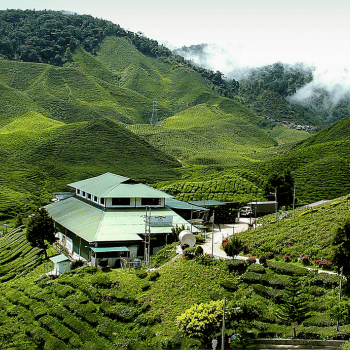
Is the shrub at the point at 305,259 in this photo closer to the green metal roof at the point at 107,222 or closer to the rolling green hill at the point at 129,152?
the green metal roof at the point at 107,222

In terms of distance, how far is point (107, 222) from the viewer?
4319 centimetres

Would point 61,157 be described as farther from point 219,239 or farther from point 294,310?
point 294,310

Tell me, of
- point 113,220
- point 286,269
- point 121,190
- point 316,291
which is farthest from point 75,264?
point 316,291

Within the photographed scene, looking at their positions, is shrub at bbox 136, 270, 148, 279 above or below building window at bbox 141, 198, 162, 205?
below

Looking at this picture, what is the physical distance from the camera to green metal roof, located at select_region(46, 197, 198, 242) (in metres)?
40.2

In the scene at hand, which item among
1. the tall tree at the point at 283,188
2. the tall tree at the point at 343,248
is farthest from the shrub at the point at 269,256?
the tall tree at the point at 283,188

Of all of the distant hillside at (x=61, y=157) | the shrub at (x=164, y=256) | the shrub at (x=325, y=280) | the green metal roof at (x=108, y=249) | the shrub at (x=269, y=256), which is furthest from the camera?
the distant hillside at (x=61, y=157)

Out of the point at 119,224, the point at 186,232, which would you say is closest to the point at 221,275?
the point at 186,232

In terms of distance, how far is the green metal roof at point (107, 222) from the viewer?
132 ft

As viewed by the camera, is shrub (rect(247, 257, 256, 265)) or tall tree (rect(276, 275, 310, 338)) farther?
shrub (rect(247, 257, 256, 265))

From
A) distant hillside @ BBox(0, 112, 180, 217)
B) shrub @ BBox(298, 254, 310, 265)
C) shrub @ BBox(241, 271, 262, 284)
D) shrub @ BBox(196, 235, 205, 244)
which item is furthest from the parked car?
distant hillside @ BBox(0, 112, 180, 217)

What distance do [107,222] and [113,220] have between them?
85 centimetres

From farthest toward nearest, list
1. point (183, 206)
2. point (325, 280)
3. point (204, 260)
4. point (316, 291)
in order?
1. point (183, 206)
2. point (204, 260)
3. point (325, 280)
4. point (316, 291)

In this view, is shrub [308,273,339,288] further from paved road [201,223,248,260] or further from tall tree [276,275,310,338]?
paved road [201,223,248,260]
